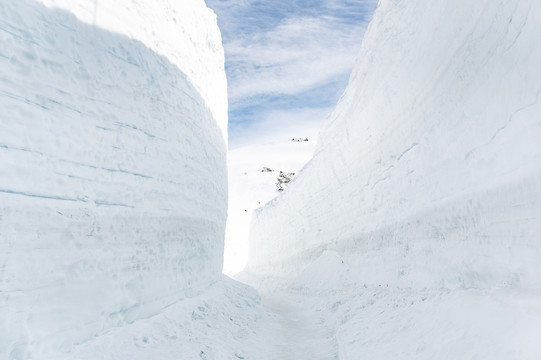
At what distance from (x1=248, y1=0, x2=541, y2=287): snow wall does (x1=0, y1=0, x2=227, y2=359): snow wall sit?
369 centimetres

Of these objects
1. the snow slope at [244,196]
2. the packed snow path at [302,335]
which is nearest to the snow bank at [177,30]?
the packed snow path at [302,335]

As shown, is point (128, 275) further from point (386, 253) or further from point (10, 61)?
point (386, 253)

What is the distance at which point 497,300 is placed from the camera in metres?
3.57

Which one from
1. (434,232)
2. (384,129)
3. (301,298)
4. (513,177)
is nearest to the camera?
(513,177)

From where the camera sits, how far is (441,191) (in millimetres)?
5277

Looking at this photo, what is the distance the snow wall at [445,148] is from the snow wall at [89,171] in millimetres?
3689

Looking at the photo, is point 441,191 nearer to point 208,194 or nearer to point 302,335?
point 302,335

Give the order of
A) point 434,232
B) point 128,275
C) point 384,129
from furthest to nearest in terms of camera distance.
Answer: point 384,129 < point 434,232 < point 128,275

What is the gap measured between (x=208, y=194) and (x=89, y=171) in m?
4.10

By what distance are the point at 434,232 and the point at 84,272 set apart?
4.42m

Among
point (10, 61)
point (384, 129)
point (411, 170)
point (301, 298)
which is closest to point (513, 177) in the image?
point (411, 170)

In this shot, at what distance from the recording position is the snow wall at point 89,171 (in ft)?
11.3

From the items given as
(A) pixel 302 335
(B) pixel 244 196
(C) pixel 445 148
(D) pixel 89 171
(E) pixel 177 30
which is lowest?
(A) pixel 302 335

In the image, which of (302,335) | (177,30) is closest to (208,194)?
(177,30)
